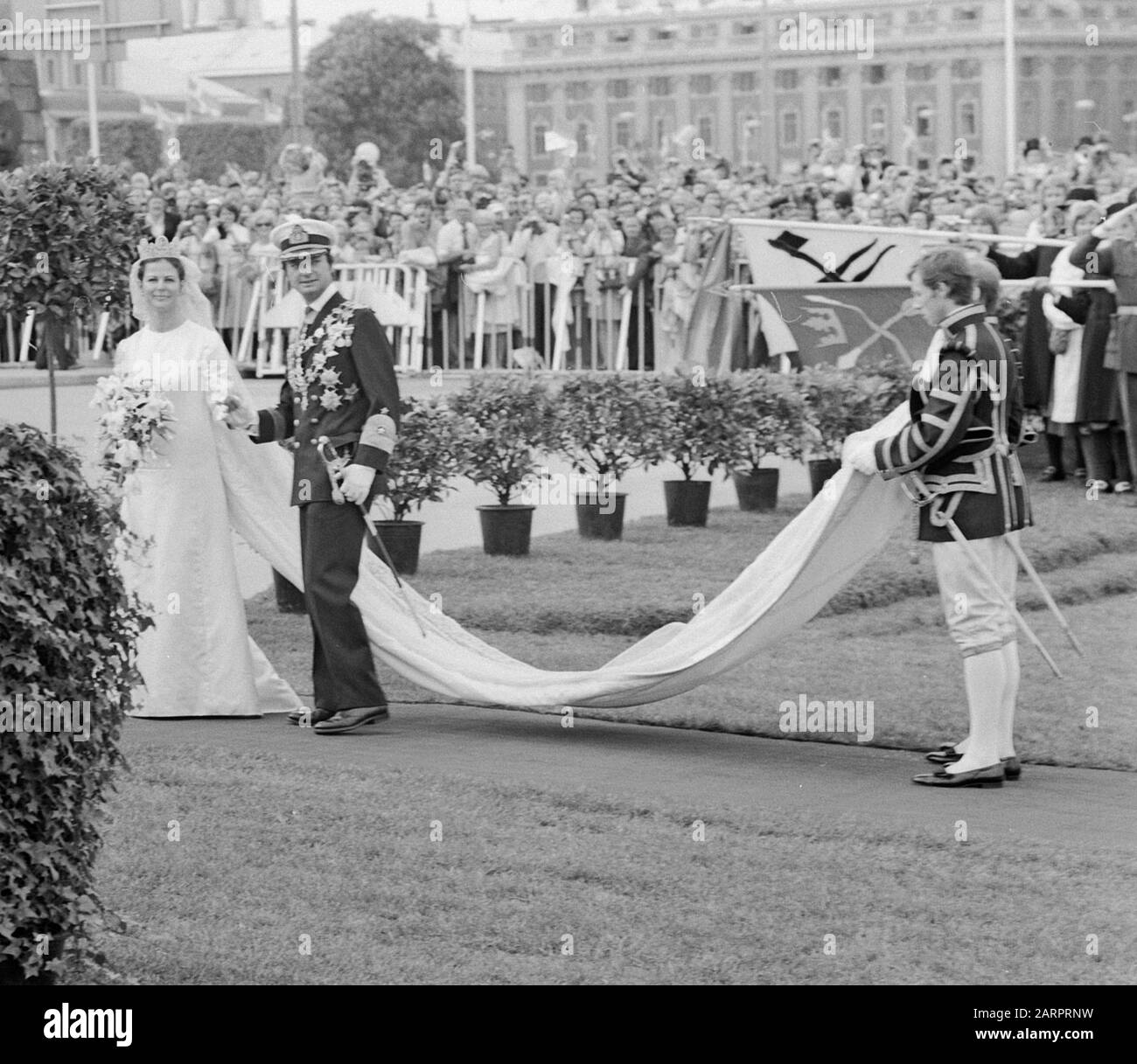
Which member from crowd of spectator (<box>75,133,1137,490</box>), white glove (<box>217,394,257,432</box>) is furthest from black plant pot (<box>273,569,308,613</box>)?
crowd of spectator (<box>75,133,1137,490</box>)

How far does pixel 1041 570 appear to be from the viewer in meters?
12.4

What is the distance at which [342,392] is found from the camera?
853 centimetres

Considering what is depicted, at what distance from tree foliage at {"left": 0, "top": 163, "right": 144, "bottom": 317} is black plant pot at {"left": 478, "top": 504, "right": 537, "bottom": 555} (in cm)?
254

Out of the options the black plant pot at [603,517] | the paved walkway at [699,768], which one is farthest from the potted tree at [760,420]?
the paved walkway at [699,768]

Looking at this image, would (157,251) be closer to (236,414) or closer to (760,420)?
(236,414)

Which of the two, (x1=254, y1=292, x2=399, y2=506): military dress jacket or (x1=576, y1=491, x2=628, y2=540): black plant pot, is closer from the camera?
(x1=254, y1=292, x2=399, y2=506): military dress jacket

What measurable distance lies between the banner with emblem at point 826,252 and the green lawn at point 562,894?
976cm

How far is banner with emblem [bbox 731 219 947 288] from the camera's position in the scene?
16.5 meters

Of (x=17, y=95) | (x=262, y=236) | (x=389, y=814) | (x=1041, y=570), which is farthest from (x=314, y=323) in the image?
(x=17, y=95)

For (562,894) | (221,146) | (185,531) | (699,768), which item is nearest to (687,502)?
(185,531)

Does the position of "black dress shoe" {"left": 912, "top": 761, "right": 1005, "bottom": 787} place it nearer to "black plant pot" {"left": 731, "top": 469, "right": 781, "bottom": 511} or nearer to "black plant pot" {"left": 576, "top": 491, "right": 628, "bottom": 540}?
"black plant pot" {"left": 576, "top": 491, "right": 628, "bottom": 540}

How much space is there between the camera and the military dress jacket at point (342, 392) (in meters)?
8.47

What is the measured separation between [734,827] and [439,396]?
691 cm
